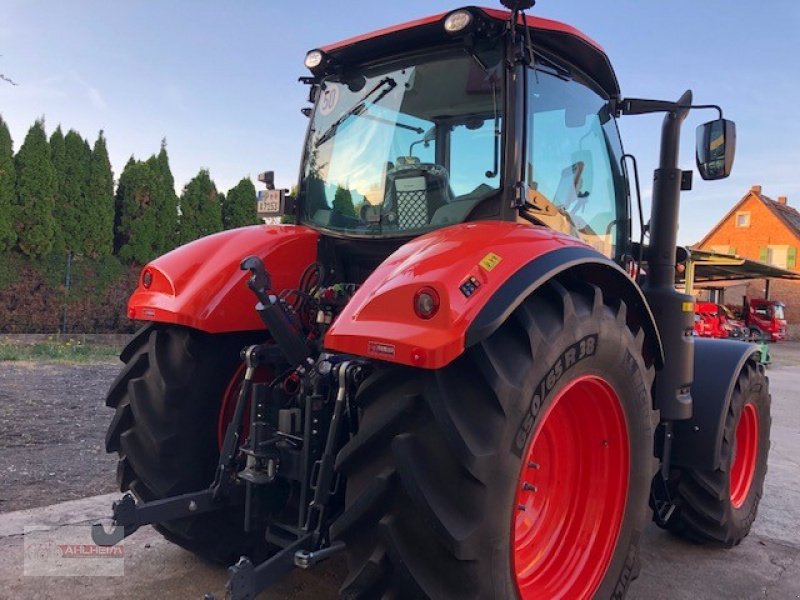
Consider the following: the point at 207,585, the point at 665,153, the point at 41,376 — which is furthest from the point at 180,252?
the point at 41,376

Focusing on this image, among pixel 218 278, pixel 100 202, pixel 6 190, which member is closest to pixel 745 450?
pixel 218 278

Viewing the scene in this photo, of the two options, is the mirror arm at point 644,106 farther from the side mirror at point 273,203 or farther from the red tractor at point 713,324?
the red tractor at point 713,324

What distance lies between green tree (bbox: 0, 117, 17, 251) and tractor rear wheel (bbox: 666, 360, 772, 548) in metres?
11.3

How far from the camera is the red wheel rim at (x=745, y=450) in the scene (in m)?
3.87

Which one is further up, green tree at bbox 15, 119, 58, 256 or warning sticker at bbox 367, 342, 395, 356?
green tree at bbox 15, 119, 58, 256

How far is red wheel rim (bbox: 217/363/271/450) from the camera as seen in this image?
2714 millimetres

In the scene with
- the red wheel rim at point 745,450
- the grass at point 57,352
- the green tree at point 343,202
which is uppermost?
the green tree at point 343,202

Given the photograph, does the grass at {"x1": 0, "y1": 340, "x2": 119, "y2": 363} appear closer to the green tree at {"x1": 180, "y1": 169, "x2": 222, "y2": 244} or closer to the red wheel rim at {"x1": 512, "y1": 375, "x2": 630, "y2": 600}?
the green tree at {"x1": 180, "y1": 169, "x2": 222, "y2": 244}

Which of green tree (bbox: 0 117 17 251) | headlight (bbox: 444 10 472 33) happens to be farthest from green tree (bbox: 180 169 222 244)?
headlight (bbox: 444 10 472 33)

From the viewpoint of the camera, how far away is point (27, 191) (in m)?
11.7

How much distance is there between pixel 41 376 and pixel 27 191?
543cm

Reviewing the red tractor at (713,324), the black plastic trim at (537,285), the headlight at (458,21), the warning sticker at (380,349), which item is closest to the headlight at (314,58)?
the headlight at (458,21)

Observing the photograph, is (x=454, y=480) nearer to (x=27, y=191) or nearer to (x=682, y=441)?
(x=682, y=441)

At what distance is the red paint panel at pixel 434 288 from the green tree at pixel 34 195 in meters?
11.4
